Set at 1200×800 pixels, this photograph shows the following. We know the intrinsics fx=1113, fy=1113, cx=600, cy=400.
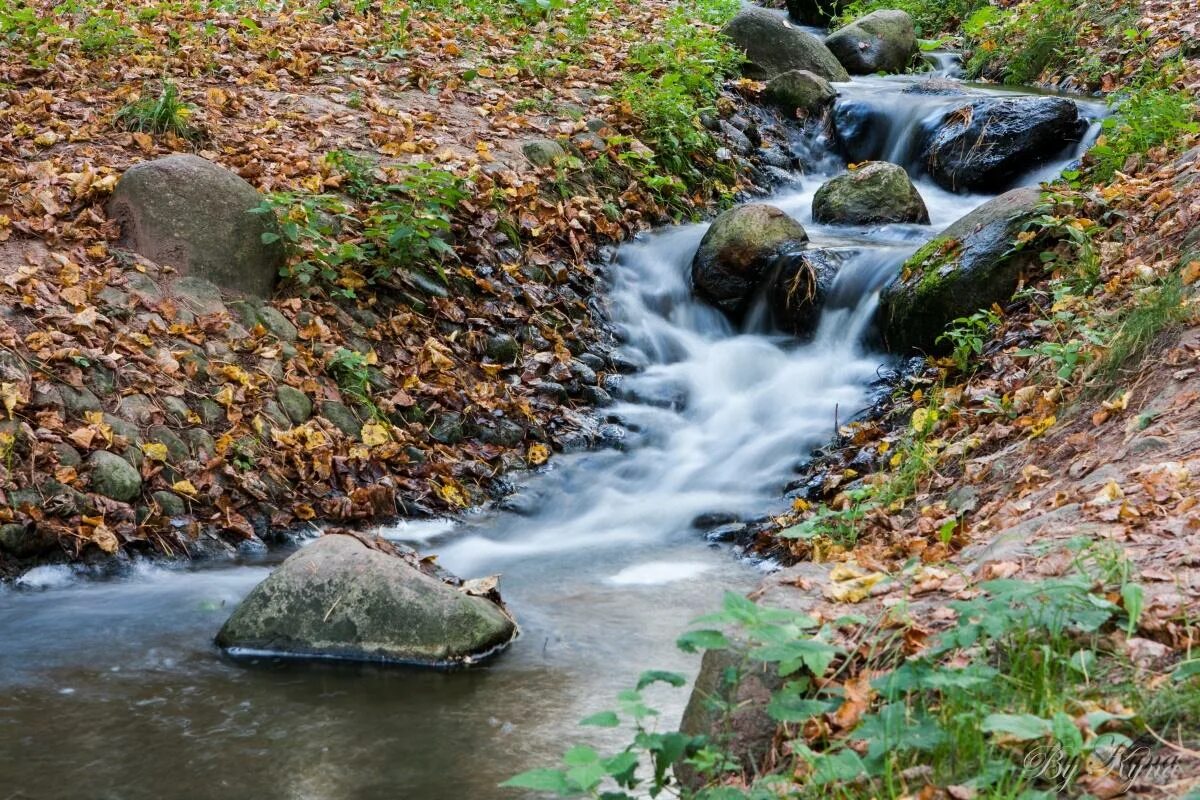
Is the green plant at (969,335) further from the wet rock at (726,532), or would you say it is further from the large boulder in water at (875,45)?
the large boulder in water at (875,45)

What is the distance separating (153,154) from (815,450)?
4.89m

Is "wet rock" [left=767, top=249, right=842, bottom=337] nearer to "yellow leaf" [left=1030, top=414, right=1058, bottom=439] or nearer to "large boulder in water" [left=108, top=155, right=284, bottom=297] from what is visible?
"yellow leaf" [left=1030, top=414, right=1058, bottom=439]

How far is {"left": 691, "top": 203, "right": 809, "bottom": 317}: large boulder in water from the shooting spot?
8.51 meters

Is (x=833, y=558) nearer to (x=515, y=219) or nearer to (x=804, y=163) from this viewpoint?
(x=515, y=219)

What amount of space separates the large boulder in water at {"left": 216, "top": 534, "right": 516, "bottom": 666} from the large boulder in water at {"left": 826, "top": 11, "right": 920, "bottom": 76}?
11.2 metres

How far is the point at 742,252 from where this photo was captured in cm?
854

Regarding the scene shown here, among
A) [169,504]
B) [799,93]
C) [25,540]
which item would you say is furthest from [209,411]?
[799,93]

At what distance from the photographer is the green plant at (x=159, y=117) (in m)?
7.88

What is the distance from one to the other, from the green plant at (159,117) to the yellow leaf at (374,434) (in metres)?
2.88

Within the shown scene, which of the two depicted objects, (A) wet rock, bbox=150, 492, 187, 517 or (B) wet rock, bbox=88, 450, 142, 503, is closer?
(B) wet rock, bbox=88, 450, 142, 503

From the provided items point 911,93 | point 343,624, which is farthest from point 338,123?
point 911,93

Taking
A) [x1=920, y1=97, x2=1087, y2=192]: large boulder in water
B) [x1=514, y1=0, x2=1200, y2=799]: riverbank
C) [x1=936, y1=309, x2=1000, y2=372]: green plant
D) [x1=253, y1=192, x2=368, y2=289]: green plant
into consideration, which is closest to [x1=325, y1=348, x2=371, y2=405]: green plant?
[x1=253, y1=192, x2=368, y2=289]: green plant

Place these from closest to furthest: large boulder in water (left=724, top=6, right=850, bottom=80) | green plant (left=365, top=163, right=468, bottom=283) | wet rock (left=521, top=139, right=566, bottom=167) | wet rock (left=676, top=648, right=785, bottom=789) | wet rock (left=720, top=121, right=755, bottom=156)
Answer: wet rock (left=676, top=648, right=785, bottom=789), green plant (left=365, top=163, right=468, bottom=283), wet rock (left=521, top=139, right=566, bottom=167), wet rock (left=720, top=121, right=755, bottom=156), large boulder in water (left=724, top=6, right=850, bottom=80)

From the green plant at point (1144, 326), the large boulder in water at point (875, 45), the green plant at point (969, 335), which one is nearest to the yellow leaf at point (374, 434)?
the green plant at point (969, 335)
